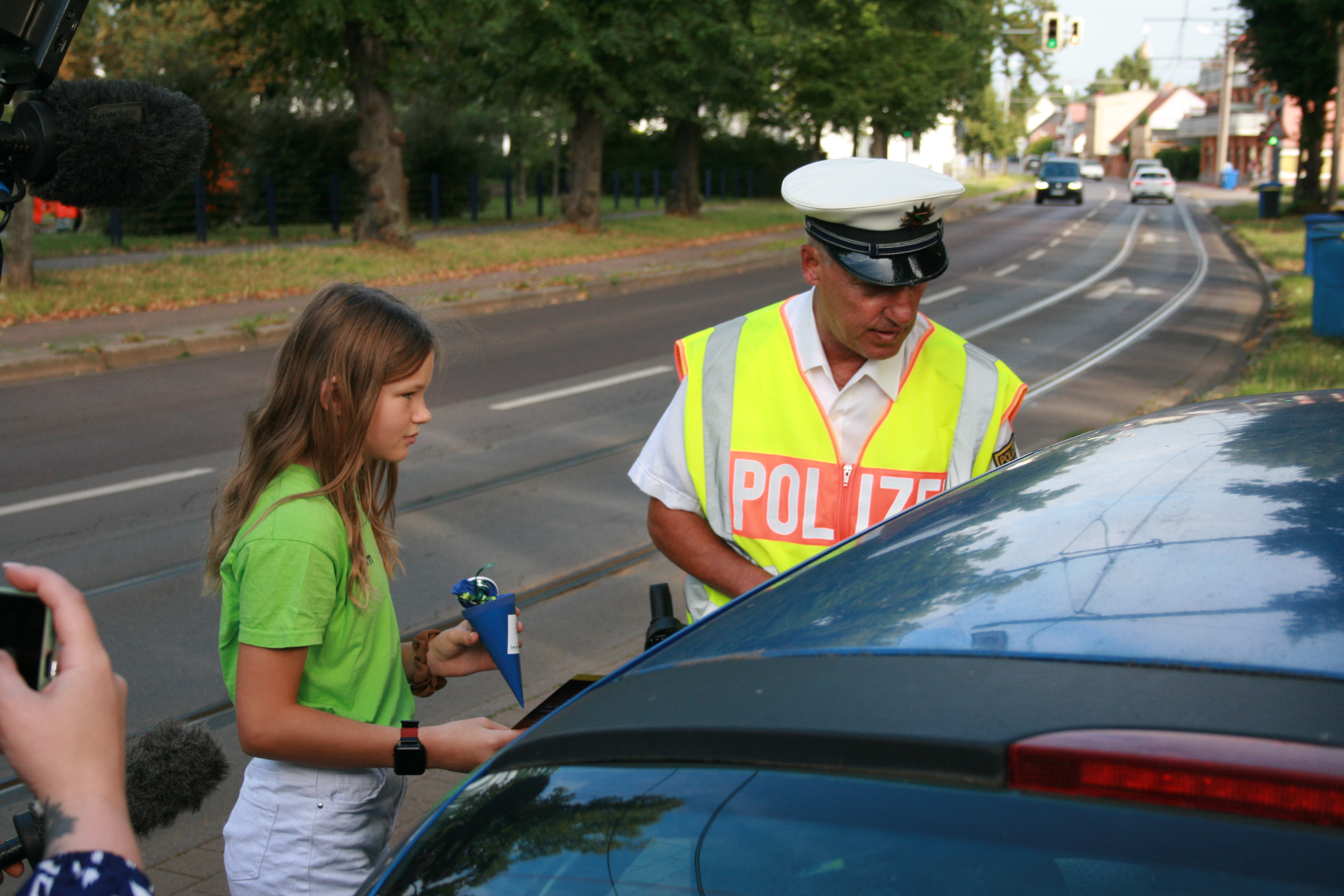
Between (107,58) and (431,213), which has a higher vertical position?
(107,58)

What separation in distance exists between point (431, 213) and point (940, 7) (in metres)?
18.3

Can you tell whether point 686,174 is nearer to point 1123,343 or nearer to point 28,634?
point 1123,343

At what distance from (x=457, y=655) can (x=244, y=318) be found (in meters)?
12.3

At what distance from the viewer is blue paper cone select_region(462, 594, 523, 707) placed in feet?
6.97

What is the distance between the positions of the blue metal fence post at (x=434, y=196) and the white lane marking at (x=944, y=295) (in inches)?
544

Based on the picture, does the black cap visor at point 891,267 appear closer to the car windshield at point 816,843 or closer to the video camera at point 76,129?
the video camera at point 76,129

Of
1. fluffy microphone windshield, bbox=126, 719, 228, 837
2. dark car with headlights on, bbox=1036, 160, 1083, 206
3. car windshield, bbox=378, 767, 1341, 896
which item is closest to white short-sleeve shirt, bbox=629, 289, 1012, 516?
fluffy microphone windshield, bbox=126, 719, 228, 837

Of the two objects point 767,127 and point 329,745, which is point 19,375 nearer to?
point 329,745

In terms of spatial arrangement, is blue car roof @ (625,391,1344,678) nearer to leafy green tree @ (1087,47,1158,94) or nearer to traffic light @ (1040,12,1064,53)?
traffic light @ (1040,12,1064,53)

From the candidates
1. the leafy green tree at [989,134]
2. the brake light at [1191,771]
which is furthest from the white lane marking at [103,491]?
the leafy green tree at [989,134]

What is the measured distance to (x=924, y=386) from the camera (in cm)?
252

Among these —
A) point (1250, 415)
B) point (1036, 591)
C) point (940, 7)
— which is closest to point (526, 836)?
point (1036, 591)

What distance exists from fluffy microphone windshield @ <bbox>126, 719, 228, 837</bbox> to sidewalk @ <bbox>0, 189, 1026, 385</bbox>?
4154 mm

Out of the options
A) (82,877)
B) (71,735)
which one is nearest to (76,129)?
(71,735)
